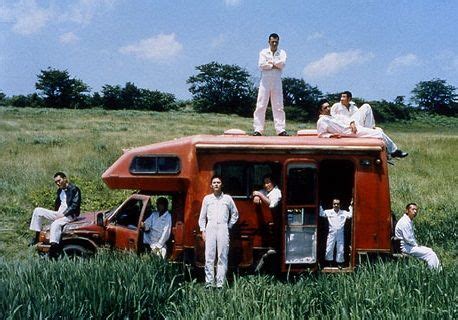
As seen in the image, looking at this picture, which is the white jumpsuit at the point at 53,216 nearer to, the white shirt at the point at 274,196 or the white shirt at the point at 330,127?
the white shirt at the point at 274,196

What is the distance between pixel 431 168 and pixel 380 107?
40510mm

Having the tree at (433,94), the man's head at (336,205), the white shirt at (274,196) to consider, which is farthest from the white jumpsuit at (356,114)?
the tree at (433,94)

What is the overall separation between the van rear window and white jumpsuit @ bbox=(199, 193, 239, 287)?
95 centimetres

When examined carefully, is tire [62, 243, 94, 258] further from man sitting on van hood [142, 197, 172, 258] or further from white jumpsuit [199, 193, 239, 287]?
white jumpsuit [199, 193, 239, 287]

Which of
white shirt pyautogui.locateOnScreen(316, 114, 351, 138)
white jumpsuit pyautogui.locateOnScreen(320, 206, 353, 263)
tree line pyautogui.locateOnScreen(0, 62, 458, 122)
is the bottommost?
white jumpsuit pyautogui.locateOnScreen(320, 206, 353, 263)

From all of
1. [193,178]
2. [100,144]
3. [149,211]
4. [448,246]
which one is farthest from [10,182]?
[448,246]

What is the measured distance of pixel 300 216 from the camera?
9188mm

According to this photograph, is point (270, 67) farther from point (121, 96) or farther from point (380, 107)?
point (121, 96)

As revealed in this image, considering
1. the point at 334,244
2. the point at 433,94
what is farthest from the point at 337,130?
the point at 433,94

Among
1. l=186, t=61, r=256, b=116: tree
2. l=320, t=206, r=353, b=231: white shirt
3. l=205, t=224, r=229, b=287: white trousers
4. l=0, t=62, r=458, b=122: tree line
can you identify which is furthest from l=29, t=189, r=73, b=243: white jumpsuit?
l=186, t=61, r=256, b=116: tree

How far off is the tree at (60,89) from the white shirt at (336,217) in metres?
57.7

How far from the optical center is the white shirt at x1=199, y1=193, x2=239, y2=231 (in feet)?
28.2

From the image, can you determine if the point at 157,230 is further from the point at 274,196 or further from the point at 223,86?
the point at 223,86

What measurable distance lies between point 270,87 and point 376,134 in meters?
2.64
